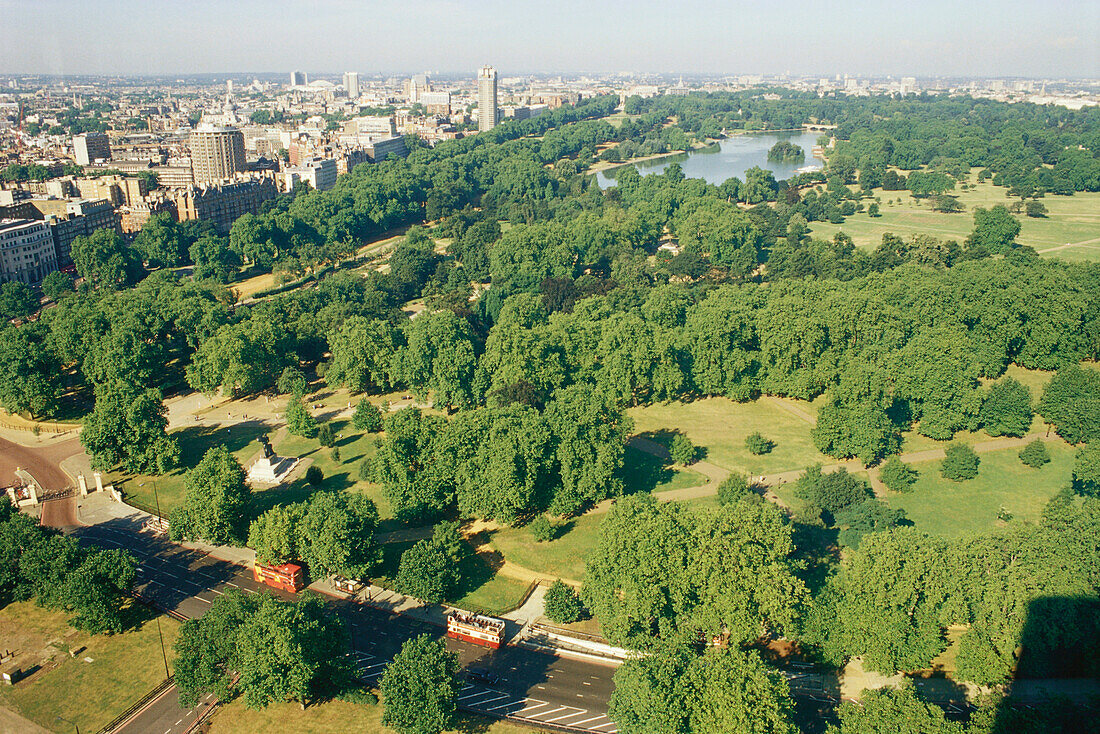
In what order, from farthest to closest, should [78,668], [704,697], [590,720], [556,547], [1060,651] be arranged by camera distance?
[556,547] → [78,668] → [1060,651] → [590,720] → [704,697]

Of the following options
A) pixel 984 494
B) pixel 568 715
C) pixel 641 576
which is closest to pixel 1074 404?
pixel 984 494

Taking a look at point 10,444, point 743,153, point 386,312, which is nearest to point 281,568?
point 10,444

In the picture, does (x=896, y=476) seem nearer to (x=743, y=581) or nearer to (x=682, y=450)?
(x=682, y=450)

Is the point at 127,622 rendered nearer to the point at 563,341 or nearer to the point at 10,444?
the point at 10,444

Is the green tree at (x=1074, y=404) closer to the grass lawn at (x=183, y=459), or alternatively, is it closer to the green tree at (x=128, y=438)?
the grass lawn at (x=183, y=459)

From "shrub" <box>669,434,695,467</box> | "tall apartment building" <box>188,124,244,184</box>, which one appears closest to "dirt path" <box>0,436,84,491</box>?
"shrub" <box>669,434,695,467</box>

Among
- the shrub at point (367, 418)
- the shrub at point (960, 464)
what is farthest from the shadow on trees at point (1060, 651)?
the shrub at point (367, 418)
